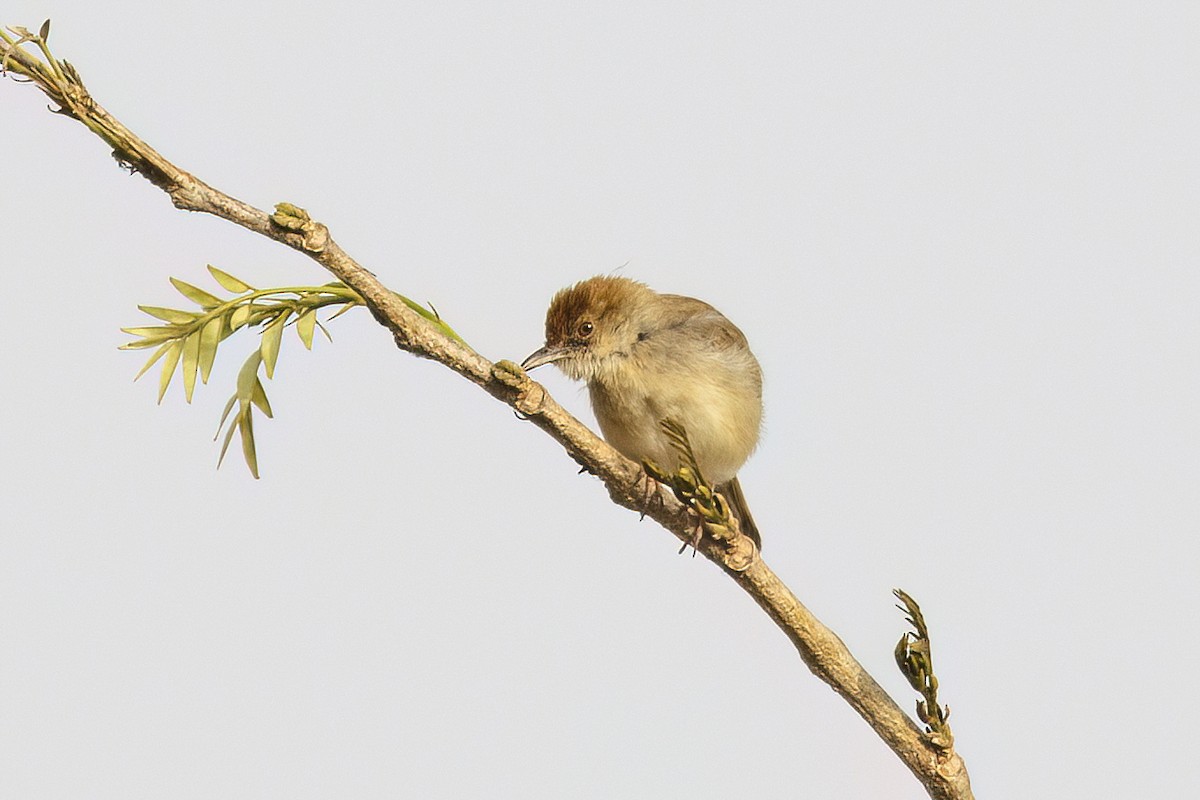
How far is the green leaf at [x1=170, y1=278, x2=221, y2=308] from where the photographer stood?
275 centimetres

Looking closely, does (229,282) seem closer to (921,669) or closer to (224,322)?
Answer: (224,322)

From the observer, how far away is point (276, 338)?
2.79 m

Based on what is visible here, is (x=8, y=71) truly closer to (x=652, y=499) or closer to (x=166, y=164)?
(x=166, y=164)

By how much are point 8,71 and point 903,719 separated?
255cm

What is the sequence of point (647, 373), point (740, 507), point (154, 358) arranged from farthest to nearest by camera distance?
point (740, 507) → point (647, 373) → point (154, 358)

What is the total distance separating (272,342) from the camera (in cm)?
279

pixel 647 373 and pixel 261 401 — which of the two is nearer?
pixel 261 401

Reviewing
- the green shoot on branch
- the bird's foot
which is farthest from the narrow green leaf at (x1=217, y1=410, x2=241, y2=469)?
the bird's foot

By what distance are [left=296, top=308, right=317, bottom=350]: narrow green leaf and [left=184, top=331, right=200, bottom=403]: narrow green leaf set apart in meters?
0.21

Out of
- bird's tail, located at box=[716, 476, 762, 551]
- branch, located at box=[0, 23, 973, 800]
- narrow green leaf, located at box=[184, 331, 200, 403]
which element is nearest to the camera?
branch, located at box=[0, 23, 973, 800]

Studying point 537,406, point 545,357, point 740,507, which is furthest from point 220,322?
point 740,507

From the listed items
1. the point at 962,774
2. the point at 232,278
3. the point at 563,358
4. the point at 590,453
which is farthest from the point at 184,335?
the point at 962,774

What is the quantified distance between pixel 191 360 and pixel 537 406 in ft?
2.42

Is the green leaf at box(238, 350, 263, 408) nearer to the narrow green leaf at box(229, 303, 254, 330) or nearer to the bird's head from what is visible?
the narrow green leaf at box(229, 303, 254, 330)
